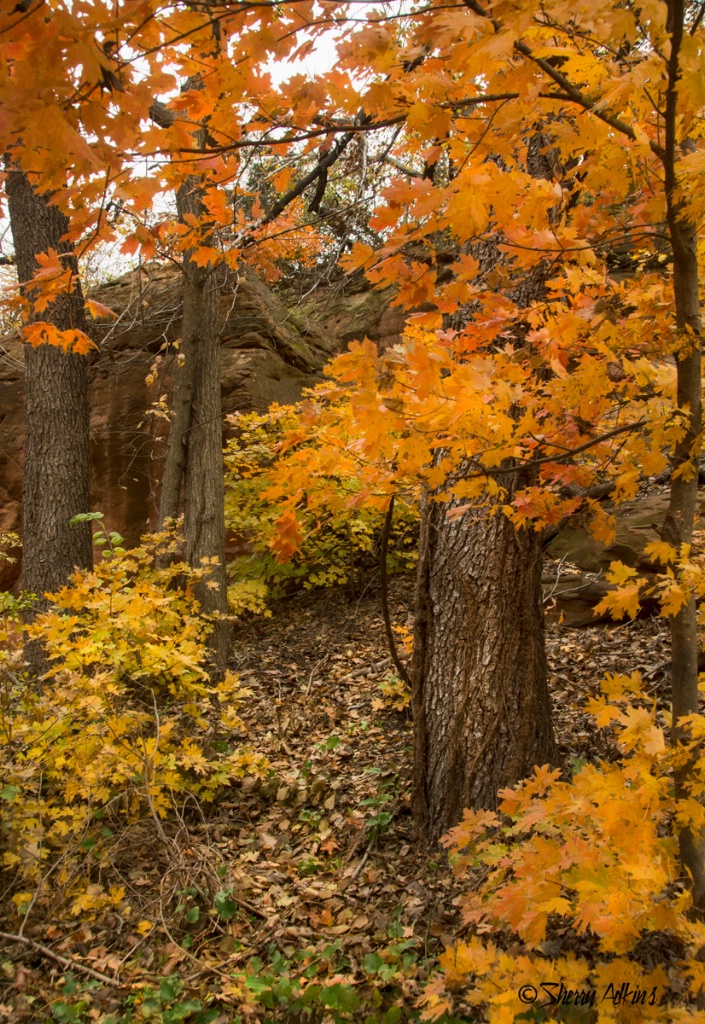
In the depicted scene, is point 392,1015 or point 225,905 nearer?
point 392,1015

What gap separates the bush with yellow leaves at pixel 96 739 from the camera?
3.22m

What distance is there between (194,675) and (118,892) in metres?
1.10

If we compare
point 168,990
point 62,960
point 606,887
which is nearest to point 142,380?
point 62,960

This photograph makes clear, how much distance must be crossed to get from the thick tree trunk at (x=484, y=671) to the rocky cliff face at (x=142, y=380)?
489 cm

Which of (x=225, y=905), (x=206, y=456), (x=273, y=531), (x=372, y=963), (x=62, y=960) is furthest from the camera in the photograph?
(x=273, y=531)

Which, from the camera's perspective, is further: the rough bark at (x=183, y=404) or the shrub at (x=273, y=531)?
the shrub at (x=273, y=531)

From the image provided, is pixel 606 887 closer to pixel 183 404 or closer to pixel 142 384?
pixel 183 404

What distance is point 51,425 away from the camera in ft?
17.5

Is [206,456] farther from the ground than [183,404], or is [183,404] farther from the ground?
[183,404]

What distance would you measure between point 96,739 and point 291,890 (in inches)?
49.3

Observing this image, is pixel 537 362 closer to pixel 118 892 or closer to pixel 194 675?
pixel 194 675

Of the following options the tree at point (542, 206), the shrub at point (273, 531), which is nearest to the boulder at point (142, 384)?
the shrub at point (273, 531)

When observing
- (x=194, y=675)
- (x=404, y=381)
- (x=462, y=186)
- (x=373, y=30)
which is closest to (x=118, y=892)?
(x=194, y=675)

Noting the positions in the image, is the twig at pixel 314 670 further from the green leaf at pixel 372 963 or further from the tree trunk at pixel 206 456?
the green leaf at pixel 372 963
